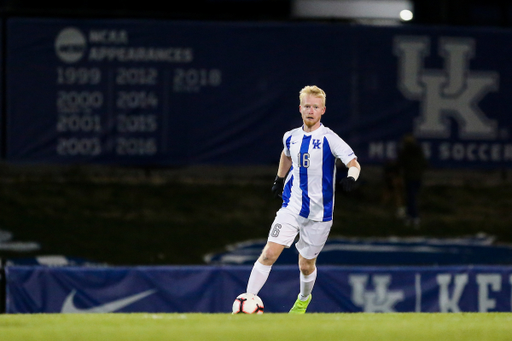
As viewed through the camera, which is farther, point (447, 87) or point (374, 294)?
point (447, 87)

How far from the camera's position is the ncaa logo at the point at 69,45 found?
48.5 feet

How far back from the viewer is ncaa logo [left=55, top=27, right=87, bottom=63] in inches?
582

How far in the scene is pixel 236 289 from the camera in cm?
1155

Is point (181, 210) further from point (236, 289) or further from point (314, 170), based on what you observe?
point (314, 170)

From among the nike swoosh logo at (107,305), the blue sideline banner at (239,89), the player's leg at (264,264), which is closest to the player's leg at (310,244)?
the player's leg at (264,264)

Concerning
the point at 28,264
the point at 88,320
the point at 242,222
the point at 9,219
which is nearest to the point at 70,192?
the point at 9,219

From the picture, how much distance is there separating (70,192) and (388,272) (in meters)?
7.89

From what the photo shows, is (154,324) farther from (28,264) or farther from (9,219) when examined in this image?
(9,219)

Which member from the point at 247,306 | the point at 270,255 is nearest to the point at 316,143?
the point at 270,255

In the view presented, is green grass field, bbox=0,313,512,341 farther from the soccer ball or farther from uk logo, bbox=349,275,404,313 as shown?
uk logo, bbox=349,275,404,313

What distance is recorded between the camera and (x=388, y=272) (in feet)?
38.5

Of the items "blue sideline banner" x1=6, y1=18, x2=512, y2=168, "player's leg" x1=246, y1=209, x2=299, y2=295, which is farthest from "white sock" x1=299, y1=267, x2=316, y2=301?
"blue sideline banner" x1=6, y1=18, x2=512, y2=168

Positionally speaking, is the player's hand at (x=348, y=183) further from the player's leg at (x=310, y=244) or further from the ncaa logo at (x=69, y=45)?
the ncaa logo at (x=69, y=45)

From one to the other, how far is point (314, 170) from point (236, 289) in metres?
4.25
